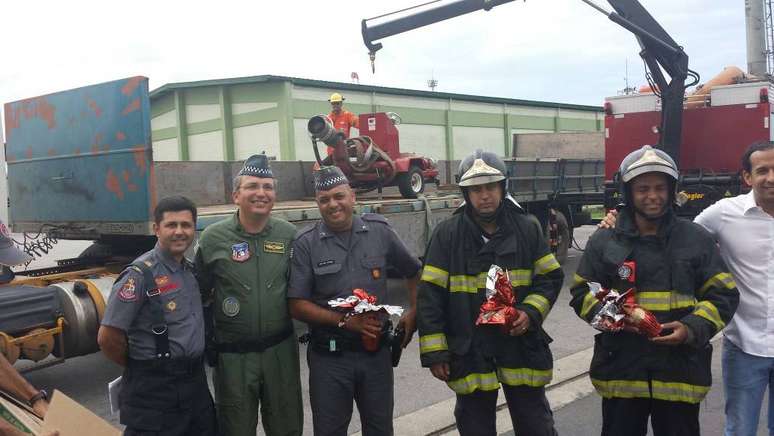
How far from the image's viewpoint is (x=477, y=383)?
2965 millimetres

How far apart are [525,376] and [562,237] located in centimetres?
910

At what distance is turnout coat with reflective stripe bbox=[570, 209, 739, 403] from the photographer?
283 centimetres

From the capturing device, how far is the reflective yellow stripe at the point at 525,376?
2932 millimetres

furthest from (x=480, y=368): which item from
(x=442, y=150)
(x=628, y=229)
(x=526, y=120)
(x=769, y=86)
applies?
(x=526, y=120)

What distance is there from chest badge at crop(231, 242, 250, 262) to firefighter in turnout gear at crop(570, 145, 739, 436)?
1579 mm

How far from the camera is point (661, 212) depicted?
295 centimetres

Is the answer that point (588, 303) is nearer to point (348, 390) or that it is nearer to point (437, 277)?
point (437, 277)

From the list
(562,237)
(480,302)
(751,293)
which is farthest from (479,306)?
(562,237)

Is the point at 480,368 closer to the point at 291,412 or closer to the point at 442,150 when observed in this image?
the point at 291,412

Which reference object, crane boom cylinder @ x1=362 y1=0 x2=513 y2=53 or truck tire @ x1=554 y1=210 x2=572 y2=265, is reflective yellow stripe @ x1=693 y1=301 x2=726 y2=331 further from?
truck tire @ x1=554 y1=210 x2=572 y2=265

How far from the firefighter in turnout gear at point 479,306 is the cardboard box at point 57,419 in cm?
141

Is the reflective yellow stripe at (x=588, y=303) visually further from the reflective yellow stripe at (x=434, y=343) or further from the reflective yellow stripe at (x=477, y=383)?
the reflective yellow stripe at (x=434, y=343)

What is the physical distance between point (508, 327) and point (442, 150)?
26.8 m

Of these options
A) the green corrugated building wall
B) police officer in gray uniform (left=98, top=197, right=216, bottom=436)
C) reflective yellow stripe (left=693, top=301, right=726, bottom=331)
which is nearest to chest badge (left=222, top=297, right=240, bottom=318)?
police officer in gray uniform (left=98, top=197, right=216, bottom=436)
